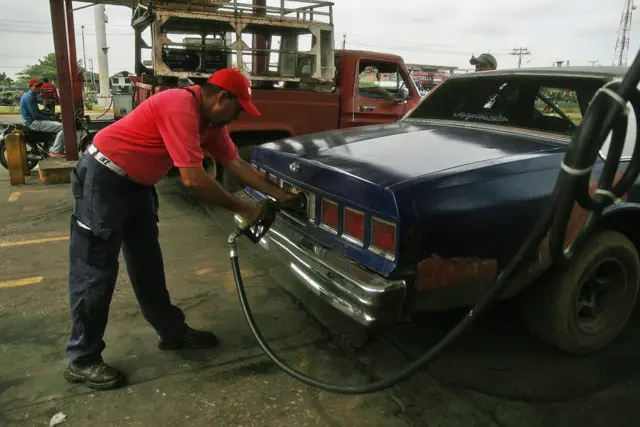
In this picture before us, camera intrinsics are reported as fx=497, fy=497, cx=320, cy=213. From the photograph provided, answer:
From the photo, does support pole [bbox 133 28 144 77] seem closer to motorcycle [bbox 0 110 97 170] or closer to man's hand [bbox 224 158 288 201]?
motorcycle [bbox 0 110 97 170]

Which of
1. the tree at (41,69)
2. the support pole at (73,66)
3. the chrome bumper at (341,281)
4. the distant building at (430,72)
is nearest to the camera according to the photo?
the chrome bumper at (341,281)

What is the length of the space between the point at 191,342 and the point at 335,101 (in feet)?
13.5

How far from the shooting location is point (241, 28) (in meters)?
6.04

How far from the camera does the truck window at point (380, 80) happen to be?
21.1 feet

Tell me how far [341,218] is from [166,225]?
11.1ft

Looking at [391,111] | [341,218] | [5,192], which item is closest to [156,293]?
[341,218]

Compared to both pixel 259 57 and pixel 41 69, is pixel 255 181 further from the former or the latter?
pixel 41 69

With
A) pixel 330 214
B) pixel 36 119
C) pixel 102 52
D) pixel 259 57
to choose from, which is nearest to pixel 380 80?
pixel 259 57

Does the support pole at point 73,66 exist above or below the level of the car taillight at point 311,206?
above

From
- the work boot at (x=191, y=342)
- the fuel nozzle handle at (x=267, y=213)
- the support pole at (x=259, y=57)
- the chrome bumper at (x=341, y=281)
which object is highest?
the support pole at (x=259, y=57)

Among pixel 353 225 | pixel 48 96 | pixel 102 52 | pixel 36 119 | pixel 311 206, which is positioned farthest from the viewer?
pixel 102 52

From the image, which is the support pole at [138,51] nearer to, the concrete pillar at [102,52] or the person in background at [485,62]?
the person in background at [485,62]

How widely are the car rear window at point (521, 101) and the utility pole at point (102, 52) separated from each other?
24.8m

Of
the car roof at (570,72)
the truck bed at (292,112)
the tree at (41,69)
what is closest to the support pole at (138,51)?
the truck bed at (292,112)
